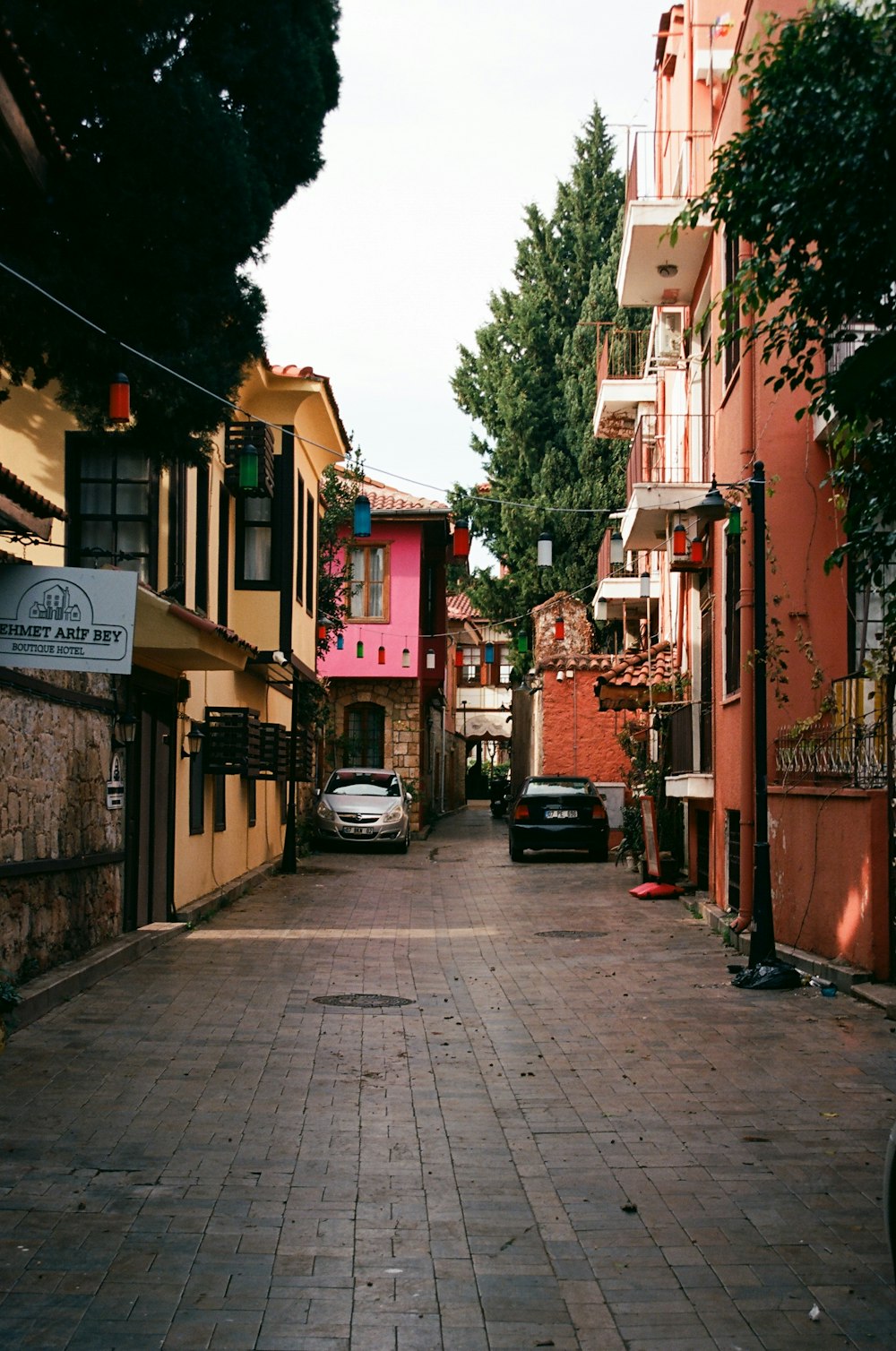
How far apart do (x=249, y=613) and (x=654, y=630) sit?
1279 centimetres

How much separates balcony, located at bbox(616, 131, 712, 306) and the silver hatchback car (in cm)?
1155

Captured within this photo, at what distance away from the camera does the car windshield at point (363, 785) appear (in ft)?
97.5

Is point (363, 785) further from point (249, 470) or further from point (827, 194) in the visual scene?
point (827, 194)

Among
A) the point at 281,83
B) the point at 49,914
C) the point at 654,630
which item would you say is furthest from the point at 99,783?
the point at 654,630

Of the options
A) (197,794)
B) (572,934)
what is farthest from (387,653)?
(572,934)

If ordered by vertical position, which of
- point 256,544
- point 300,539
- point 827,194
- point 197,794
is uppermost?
point 300,539

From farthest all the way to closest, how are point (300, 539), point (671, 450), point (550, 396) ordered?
point (550, 396) → point (300, 539) → point (671, 450)

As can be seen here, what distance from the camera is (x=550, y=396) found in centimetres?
4441

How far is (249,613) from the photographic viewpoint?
21609mm

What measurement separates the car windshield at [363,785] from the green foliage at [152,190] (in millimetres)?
18851

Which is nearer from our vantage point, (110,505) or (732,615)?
(110,505)

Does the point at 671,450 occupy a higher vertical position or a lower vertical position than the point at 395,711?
higher

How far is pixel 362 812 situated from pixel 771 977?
17.8 meters

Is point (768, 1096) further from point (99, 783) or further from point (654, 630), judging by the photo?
point (654, 630)
